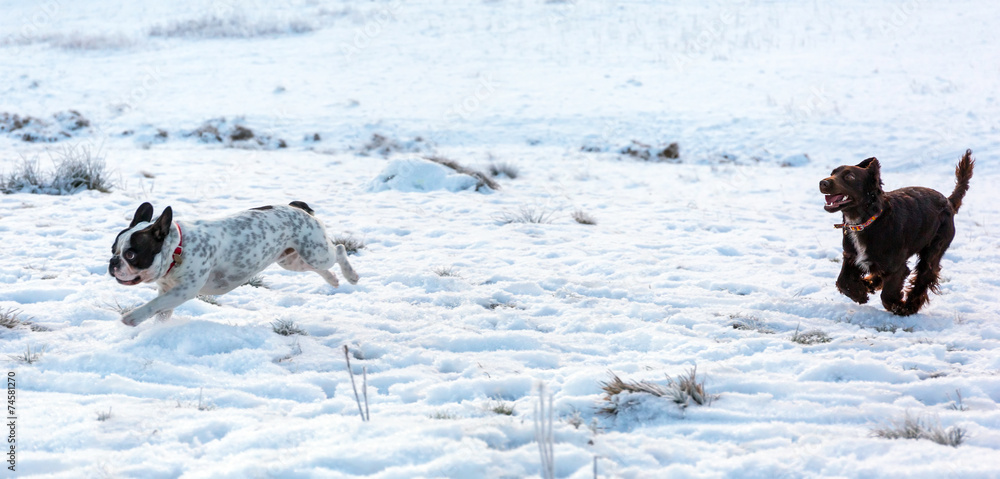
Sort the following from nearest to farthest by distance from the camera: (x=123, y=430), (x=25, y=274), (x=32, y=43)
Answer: (x=123, y=430) → (x=25, y=274) → (x=32, y=43)

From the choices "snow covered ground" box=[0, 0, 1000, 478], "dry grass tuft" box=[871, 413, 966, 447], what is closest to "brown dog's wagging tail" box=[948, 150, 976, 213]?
"snow covered ground" box=[0, 0, 1000, 478]

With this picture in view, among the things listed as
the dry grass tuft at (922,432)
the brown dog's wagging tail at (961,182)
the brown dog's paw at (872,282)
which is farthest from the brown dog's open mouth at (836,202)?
the dry grass tuft at (922,432)

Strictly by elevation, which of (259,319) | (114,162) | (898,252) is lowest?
(114,162)

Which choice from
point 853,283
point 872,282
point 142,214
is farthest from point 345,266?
point 872,282

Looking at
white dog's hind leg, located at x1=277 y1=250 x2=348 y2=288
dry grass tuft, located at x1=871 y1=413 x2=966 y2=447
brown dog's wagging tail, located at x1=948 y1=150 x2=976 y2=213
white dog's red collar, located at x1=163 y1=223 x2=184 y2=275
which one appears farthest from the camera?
brown dog's wagging tail, located at x1=948 y1=150 x2=976 y2=213

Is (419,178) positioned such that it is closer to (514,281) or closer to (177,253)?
(514,281)

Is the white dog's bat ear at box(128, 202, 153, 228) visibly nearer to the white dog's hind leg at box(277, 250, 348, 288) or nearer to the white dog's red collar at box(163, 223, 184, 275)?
the white dog's red collar at box(163, 223, 184, 275)

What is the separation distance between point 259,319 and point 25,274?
2.23 metres

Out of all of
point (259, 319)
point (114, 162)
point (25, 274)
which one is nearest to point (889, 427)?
point (259, 319)

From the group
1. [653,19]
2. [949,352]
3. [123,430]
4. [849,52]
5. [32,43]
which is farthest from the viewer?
[653,19]

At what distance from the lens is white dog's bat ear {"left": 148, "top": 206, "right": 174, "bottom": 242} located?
4.08 m

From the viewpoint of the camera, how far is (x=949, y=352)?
4242 millimetres

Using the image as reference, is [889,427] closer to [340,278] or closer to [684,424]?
[684,424]

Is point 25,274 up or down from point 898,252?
down
